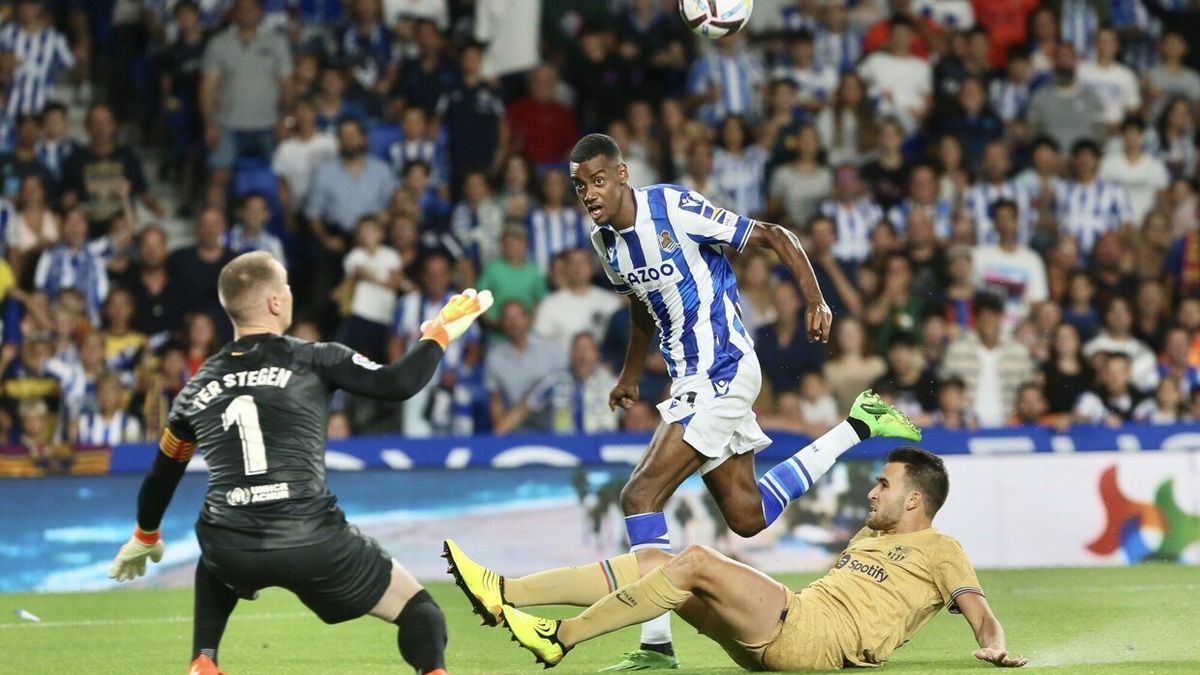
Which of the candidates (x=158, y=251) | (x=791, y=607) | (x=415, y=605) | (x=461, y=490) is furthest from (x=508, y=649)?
(x=158, y=251)

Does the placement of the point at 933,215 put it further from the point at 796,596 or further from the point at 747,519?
the point at 796,596

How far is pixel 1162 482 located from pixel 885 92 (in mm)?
5498

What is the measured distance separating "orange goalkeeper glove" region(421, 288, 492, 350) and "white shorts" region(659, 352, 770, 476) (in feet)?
6.10

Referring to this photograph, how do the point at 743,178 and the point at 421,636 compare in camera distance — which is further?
the point at 743,178

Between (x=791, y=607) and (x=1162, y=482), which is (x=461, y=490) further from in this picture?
(x=791, y=607)

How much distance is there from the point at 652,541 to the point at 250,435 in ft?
7.21

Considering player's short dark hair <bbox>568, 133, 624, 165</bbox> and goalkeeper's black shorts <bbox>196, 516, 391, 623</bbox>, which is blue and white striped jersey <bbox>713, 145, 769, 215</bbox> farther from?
goalkeeper's black shorts <bbox>196, 516, 391, 623</bbox>

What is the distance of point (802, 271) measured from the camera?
7.34 meters

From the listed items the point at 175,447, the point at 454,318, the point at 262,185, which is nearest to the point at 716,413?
the point at 454,318

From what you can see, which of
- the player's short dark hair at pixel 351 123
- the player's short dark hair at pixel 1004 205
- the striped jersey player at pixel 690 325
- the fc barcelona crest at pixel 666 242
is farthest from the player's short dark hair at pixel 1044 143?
the fc barcelona crest at pixel 666 242

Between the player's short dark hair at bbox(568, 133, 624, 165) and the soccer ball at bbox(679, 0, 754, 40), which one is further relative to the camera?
the soccer ball at bbox(679, 0, 754, 40)

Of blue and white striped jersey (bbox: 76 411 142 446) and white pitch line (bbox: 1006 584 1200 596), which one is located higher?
blue and white striped jersey (bbox: 76 411 142 446)

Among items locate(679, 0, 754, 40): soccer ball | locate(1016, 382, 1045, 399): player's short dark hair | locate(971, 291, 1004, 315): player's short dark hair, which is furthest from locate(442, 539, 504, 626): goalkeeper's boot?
locate(971, 291, 1004, 315): player's short dark hair

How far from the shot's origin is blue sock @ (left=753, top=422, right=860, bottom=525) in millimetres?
7637
